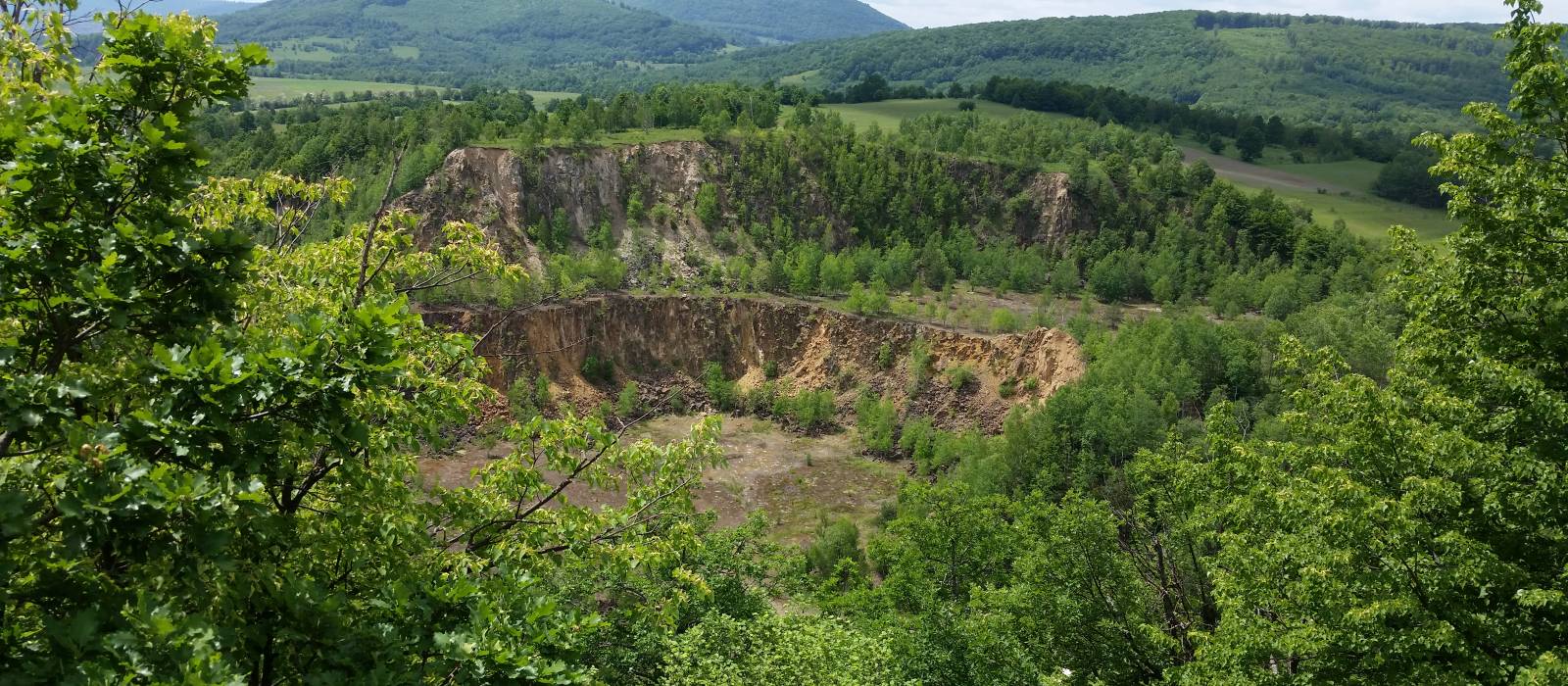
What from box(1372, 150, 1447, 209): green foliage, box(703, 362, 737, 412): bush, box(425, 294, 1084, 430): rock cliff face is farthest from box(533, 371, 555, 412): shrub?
box(1372, 150, 1447, 209): green foliage

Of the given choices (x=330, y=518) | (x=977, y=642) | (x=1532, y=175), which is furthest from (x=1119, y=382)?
(x=330, y=518)

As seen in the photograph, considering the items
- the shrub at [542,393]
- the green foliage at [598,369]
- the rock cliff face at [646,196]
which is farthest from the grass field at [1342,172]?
the shrub at [542,393]

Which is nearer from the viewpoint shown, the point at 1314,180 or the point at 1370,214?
the point at 1370,214

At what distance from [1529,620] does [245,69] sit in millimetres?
15110

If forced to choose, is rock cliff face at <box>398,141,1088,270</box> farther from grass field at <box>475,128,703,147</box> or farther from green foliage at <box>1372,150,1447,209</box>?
green foliage at <box>1372,150,1447,209</box>

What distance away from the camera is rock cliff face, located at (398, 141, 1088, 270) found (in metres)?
69.2

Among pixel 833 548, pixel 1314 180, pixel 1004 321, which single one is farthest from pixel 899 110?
pixel 833 548

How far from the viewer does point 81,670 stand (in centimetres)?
490

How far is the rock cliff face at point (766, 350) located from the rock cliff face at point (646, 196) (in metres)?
7.57

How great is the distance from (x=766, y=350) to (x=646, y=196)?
751 inches

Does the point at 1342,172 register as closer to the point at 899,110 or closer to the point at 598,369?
the point at 899,110

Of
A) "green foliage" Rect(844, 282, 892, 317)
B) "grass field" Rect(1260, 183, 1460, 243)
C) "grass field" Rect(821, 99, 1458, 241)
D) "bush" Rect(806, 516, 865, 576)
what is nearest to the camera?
"bush" Rect(806, 516, 865, 576)

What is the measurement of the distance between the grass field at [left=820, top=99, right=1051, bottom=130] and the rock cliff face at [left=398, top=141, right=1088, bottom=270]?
3212 cm

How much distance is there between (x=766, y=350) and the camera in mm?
68062
